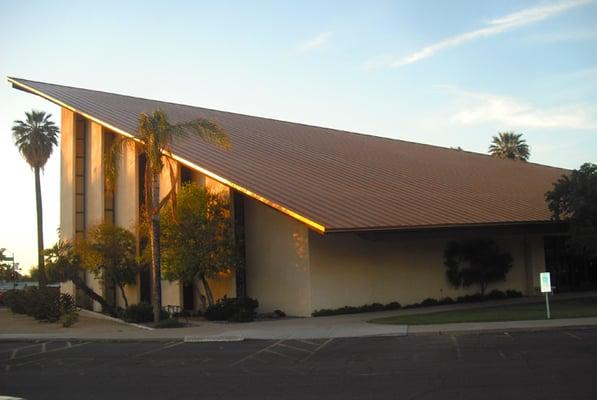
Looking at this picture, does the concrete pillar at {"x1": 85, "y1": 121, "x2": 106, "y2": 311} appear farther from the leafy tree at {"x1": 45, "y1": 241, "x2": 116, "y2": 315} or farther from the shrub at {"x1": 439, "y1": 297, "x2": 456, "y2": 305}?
the shrub at {"x1": 439, "y1": 297, "x2": 456, "y2": 305}

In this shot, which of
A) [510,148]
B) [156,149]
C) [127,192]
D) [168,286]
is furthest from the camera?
[510,148]

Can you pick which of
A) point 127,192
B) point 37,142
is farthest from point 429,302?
point 37,142

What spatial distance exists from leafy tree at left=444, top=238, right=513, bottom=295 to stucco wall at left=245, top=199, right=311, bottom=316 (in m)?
7.41

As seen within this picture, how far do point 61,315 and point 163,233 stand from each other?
236 inches

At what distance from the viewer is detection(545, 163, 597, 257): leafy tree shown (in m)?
21.4

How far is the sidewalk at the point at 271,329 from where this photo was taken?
16.4 metres

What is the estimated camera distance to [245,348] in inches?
597

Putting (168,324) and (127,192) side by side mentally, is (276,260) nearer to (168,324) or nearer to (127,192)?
(168,324)

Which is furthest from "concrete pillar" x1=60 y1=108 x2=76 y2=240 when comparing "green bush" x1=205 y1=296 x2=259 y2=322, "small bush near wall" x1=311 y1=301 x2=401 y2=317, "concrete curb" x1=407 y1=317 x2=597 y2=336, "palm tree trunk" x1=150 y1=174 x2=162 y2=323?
"concrete curb" x1=407 y1=317 x2=597 y2=336

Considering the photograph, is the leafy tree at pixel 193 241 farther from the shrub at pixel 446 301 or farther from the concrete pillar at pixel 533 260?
the concrete pillar at pixel 533 260

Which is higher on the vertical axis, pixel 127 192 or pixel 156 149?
pixel 127 192

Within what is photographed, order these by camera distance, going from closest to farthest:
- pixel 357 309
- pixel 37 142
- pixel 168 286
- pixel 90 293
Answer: pixel 357 309, pixel 90 293, pixel 168 286, pixel 37 142

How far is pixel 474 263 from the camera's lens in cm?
2778

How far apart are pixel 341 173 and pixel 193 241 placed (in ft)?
26.4
